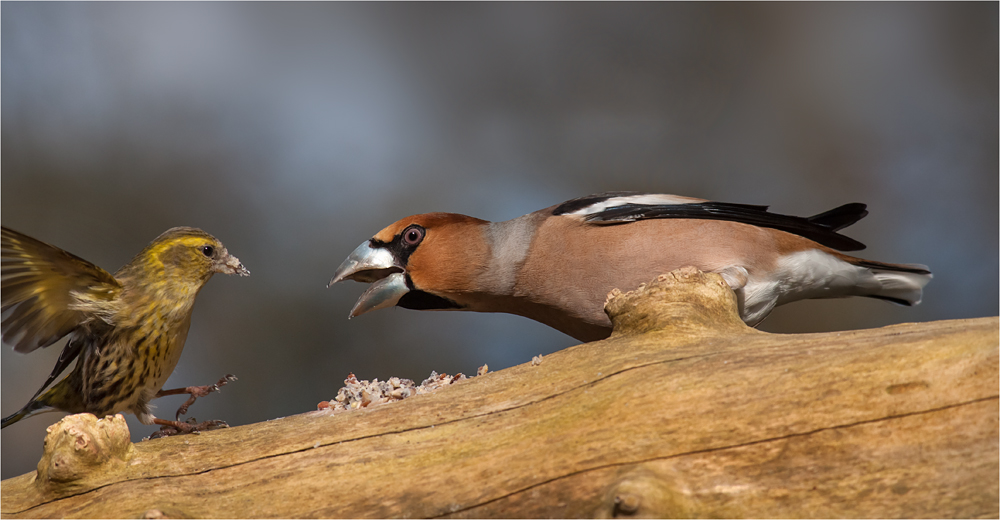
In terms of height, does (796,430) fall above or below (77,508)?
above

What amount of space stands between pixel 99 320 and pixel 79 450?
32cm

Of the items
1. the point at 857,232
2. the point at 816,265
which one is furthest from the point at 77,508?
the point at 857,232

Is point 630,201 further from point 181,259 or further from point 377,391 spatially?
point 181,259

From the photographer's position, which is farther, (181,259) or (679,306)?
(181,259)

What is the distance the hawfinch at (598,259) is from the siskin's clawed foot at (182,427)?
0.38m

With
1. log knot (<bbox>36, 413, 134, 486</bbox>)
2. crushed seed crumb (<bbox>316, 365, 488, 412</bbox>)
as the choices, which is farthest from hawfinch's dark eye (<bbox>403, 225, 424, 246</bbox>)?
log knot (<bbox>36, 413, 134, 486</bbox>)

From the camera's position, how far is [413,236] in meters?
1.50

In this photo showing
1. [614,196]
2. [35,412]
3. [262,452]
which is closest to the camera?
[262,452]

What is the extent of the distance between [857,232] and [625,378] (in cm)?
243

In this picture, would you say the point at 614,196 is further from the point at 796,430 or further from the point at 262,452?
the point at 262,452

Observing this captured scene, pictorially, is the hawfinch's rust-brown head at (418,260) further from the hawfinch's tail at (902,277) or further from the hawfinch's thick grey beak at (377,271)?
the hawfinch's tail at (902,277)

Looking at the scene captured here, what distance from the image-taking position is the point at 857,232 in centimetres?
291

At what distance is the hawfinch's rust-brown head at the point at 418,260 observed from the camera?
1483mm

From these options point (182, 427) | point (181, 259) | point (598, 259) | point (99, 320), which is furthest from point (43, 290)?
point (598, 259)
